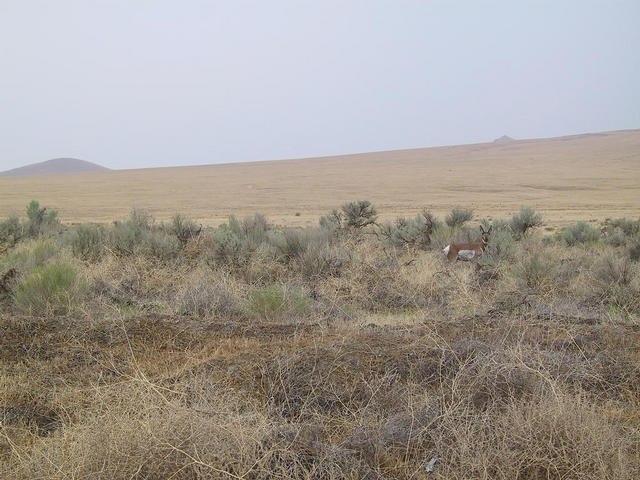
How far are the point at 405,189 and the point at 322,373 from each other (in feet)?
164

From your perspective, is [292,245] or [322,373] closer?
[322,373]

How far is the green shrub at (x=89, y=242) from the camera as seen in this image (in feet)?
37.8

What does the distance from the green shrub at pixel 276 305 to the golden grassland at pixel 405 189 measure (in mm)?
19199

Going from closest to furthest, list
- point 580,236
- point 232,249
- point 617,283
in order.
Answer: point 617,283 → point 232,249 → point 580,236

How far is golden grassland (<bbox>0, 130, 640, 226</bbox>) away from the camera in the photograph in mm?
35031

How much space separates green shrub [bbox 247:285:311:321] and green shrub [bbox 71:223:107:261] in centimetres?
554

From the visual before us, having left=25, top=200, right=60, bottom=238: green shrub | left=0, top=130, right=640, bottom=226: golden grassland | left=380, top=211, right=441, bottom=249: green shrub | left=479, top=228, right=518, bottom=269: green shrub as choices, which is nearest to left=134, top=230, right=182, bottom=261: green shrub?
left=25, top=200, right=60, bottom=238: green shrub

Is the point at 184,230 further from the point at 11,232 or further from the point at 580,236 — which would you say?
the point at 580,236

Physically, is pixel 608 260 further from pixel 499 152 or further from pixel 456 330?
pixel 499 152

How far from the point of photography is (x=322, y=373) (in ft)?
14.0

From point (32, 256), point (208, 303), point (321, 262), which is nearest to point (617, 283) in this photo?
point (321, 262)

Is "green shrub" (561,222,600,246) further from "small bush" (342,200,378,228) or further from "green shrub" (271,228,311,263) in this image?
"green shrub" (271,228,311,263)

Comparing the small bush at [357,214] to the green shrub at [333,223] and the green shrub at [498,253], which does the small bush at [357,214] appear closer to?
the green shrub at [333,223]

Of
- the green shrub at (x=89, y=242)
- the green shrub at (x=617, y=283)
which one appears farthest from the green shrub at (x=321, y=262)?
the green shrub at (x=89, y=242)
